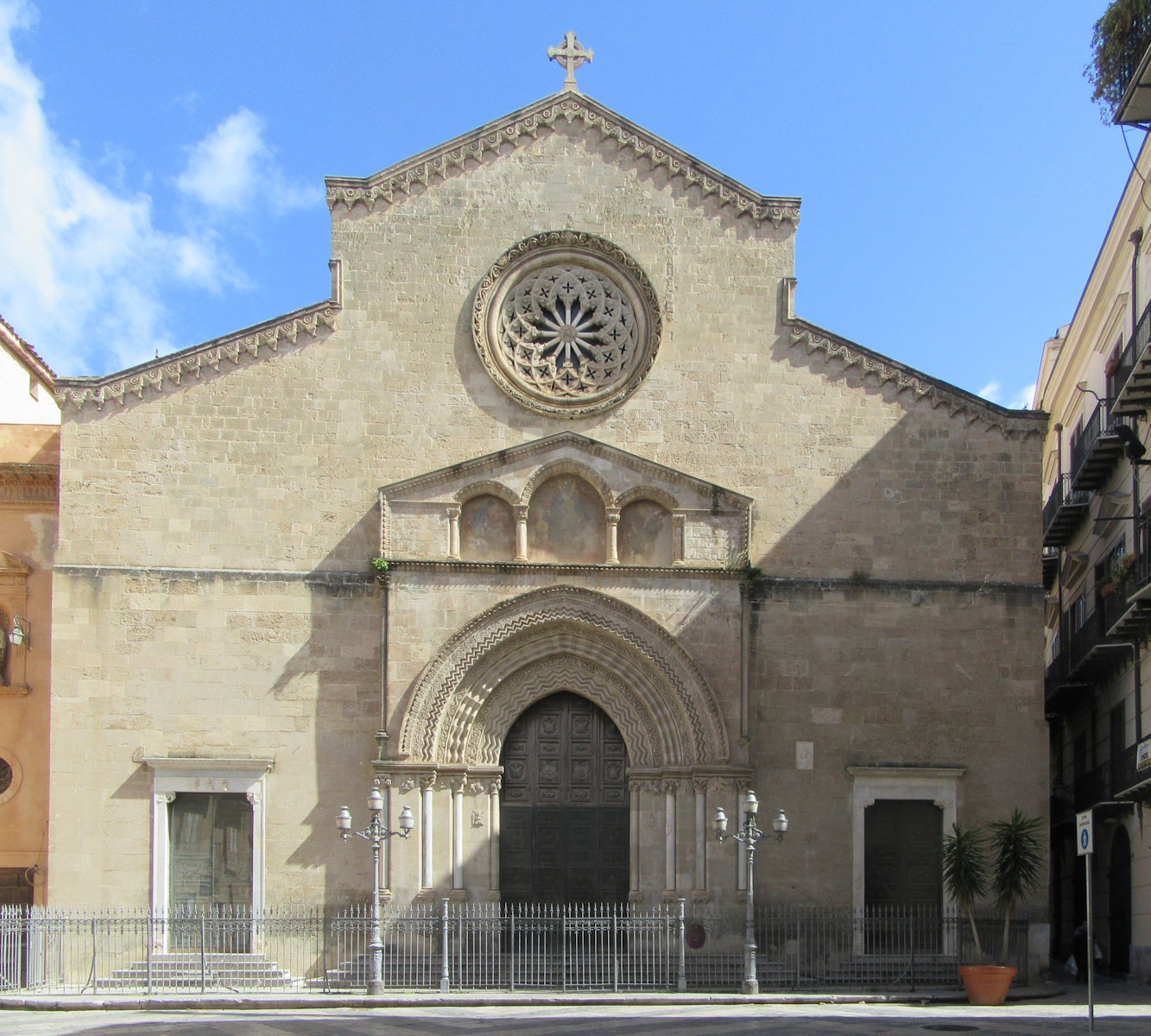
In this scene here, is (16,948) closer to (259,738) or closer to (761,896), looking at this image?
(259,738)

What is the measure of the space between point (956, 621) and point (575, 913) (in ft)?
27.2

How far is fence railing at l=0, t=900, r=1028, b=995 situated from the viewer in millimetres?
23906

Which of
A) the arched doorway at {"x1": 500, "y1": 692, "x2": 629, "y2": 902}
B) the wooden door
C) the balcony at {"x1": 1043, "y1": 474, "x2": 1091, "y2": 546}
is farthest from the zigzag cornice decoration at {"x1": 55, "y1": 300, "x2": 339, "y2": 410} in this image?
the balcony at {"x1": 1043, "y1": 474, "x2": 1091, "y2": 546}

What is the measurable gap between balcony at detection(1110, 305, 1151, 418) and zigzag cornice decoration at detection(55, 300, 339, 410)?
13.6m

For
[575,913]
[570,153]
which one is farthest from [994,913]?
[570,153]

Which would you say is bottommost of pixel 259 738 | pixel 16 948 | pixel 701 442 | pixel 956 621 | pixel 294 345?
pixel 16 948

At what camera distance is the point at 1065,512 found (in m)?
31.8

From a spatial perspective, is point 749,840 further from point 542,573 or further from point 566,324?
point 566,324

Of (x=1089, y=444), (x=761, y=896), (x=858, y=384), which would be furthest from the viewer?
(x=1089, y=444)

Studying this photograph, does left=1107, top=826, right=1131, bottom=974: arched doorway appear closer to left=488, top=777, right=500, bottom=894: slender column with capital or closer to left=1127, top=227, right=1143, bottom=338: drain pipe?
left=1127, top=227, right=1143, bottom=338: drain pipe

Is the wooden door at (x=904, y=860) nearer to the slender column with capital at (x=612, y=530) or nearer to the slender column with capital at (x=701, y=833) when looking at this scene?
the slender column with capital at (x=701, y=833)

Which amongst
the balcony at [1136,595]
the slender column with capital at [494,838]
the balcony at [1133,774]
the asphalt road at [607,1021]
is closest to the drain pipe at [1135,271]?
the balcony at [1136,595]

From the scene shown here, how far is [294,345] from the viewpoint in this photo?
26.7 metres

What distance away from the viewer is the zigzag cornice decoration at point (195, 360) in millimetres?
Answer: 26125
